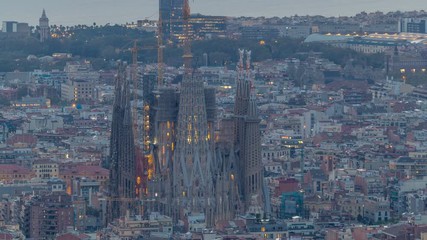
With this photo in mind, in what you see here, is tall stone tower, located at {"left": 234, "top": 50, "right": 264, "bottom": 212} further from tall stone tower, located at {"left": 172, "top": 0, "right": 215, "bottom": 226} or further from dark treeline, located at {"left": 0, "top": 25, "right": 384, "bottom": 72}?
dark treeline, located at {"left": 0, "top": 25, "right": 384, "bottom": 72}

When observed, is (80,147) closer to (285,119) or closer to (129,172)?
(285,119)

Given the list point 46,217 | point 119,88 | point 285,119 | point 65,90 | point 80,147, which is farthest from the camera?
point 65,90

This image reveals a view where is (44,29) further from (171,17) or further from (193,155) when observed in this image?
(193,155)

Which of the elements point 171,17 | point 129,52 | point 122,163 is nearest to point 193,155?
point 122,163

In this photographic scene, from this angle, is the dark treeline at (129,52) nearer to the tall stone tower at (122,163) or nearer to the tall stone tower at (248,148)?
the tall stone tower at (122,163)

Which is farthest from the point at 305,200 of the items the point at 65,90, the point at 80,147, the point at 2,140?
the point at 65,90

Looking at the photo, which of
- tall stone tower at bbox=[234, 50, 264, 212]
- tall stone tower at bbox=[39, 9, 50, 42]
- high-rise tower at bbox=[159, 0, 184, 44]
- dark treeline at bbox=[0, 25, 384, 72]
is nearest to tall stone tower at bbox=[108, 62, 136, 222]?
tall stone tower at bbox=[234, 50, 264, 212]
